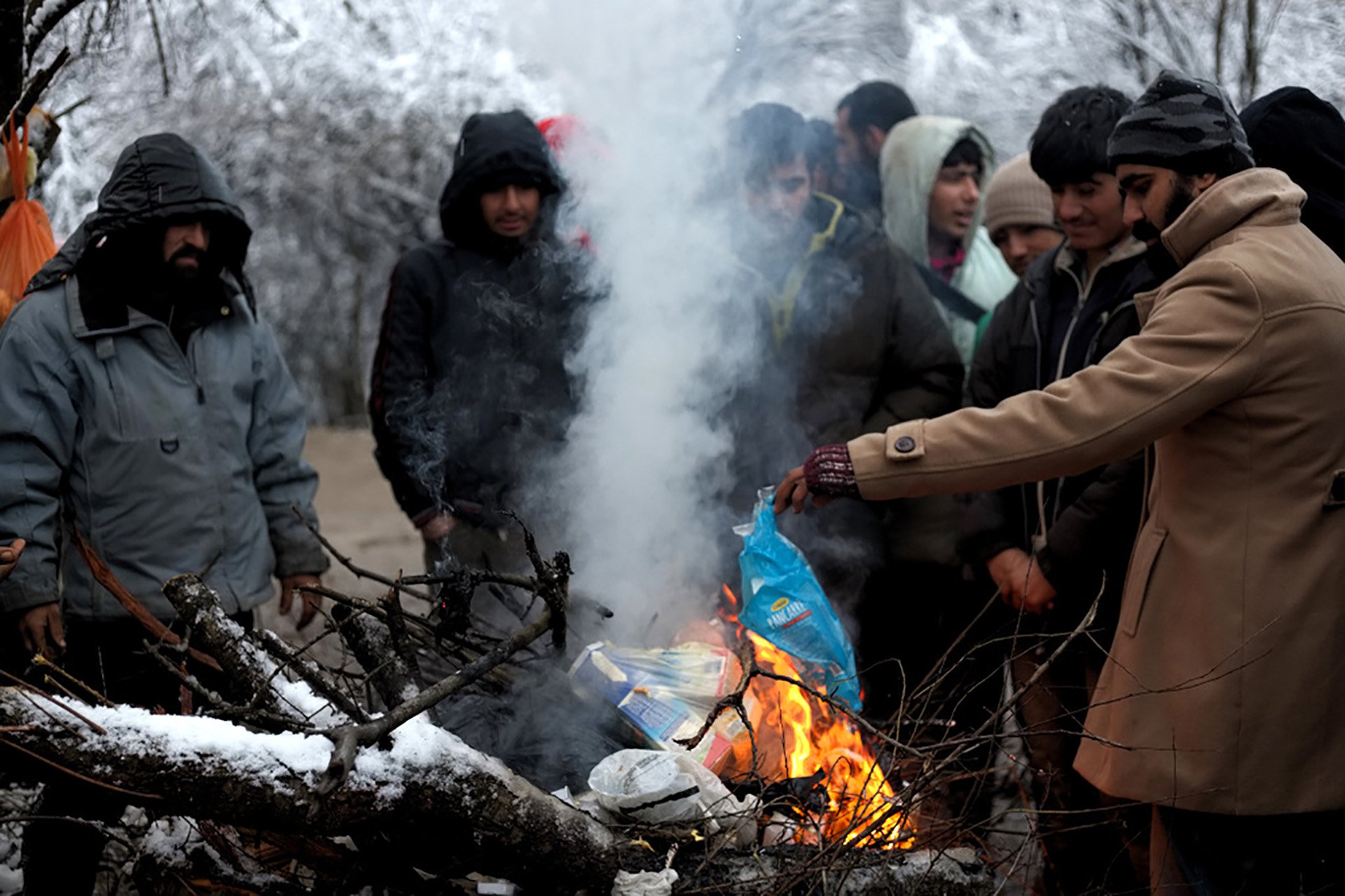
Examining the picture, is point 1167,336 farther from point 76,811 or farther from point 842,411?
point 76,811

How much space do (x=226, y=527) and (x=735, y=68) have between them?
2.72 metres

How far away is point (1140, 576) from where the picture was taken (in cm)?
293

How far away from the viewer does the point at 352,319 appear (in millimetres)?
18953

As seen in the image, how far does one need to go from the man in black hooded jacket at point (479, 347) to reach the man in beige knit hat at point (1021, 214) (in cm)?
178

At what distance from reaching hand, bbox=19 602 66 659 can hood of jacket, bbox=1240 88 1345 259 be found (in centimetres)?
369

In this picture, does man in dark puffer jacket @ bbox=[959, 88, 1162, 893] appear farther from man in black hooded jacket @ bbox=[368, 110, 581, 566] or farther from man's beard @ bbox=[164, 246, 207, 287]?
man's beard @ bbox=[164, 246, 207, 287]

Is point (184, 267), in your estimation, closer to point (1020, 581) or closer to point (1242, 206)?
point (1020, 581)

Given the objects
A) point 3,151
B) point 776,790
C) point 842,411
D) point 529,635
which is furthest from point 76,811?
point 842,411

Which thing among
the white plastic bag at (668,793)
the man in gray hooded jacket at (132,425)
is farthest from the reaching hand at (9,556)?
the white plastic bag at (668,793)

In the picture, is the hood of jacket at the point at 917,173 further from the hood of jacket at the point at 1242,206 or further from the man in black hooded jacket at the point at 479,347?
the hood of jacket at the point at 1242,206

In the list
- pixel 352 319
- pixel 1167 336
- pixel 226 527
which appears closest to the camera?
pixel 1167 336

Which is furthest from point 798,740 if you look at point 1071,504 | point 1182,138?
point 1182,138

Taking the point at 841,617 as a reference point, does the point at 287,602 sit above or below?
above

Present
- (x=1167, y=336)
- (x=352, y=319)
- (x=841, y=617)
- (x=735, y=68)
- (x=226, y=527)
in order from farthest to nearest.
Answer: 1. (x=352, y=319)
2. (x=735, y=68)
3. (x=841, y=617)
4. (x=226, y=527)
5. (x=1167, y=336)
